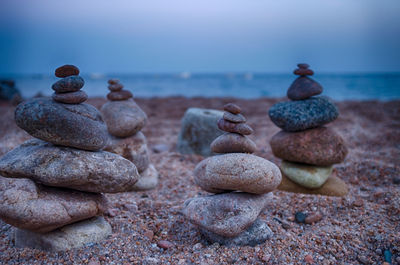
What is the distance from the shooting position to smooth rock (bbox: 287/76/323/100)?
5.52 m

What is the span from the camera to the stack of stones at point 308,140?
5.41m

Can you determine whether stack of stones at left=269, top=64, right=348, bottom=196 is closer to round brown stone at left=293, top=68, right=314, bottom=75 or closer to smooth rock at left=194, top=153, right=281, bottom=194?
round brown stone at left=293, top=68, right=314, bottom=75

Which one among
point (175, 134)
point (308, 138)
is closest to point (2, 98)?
point (175, 134)

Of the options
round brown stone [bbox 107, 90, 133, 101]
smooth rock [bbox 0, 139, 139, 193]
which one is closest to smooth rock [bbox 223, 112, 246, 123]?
smooth rock [bbox 0, 139, 139, 193]

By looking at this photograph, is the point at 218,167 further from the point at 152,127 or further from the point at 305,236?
the point at 152,127

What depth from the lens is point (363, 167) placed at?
6609 millimetres

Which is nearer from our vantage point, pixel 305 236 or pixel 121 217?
pixel 305 236

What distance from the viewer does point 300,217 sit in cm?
438

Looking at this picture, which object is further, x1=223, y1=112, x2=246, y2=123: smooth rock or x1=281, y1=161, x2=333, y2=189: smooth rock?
x1=281, y1=161, x2=333, y2=189: smooth rock

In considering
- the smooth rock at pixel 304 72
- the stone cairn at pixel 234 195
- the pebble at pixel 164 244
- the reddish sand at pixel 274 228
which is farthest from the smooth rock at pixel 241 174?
the smooth rock at pixel 304 72

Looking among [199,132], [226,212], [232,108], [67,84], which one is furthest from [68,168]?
[199,132]

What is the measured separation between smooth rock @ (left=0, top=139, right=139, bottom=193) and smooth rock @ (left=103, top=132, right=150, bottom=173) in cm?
187

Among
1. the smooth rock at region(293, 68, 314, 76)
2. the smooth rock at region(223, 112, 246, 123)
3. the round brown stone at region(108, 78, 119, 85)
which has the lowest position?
the smooth rock at region(223, 112, 246, 123)

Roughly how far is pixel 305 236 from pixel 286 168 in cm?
214
